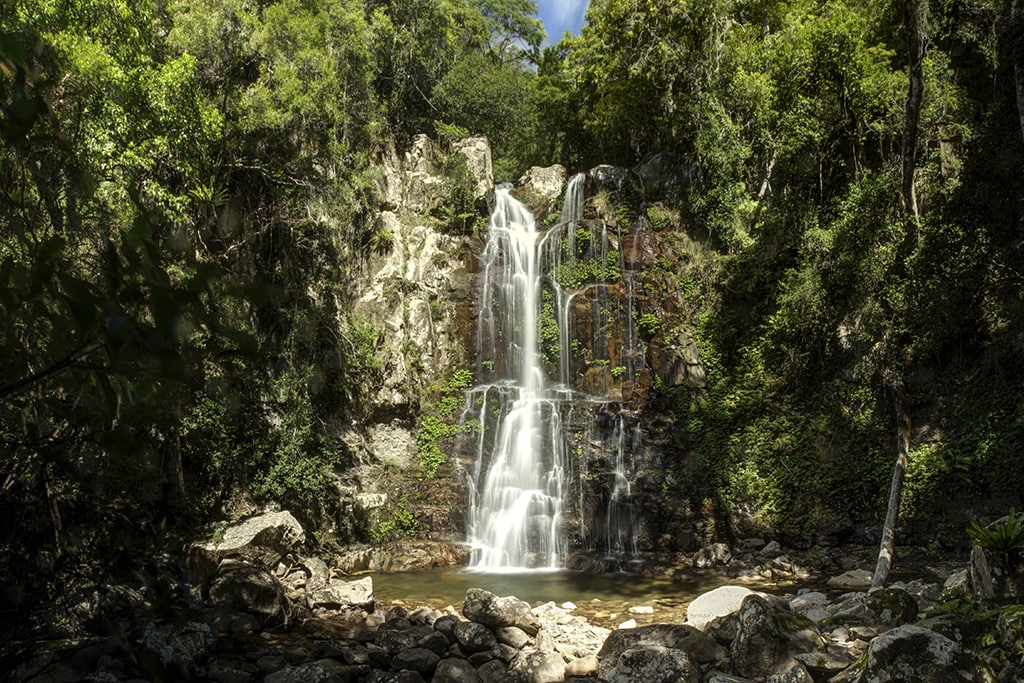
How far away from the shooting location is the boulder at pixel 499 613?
806 centimetres

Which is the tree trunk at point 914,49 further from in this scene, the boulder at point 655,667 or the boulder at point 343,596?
the boulder at point 343,596

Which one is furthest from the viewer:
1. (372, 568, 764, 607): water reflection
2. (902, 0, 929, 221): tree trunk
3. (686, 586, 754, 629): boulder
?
(372, 568, 764, 607): water reflection

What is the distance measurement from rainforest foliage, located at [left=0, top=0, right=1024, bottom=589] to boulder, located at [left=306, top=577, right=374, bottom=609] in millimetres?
2616

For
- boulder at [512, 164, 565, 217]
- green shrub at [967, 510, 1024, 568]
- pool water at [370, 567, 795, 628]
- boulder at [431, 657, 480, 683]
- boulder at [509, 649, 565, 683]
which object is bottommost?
pool water at [370, 567, 795, 628]

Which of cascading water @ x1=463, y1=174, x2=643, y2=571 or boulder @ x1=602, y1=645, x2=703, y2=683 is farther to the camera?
cascading water @ x1=463, y1=174, x2=643, y2=571

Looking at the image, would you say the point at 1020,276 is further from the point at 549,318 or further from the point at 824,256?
the point at 549,318

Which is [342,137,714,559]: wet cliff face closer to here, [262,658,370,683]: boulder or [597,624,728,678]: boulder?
[597,624,728,678]: boulder

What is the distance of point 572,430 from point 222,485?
7.12 m

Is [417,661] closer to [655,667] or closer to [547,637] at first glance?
[547,637]

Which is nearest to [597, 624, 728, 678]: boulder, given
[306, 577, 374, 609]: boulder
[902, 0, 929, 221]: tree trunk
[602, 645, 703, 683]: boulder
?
[602, 645, 703, 683]: boulder

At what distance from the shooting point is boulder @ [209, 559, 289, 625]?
812cm

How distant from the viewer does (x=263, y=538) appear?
1029 cm

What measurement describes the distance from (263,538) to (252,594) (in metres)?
2.21

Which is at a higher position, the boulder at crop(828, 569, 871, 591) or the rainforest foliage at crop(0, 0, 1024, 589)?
the rainforest foliage at crop(0, 0, 1024, 589)
